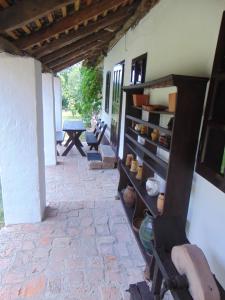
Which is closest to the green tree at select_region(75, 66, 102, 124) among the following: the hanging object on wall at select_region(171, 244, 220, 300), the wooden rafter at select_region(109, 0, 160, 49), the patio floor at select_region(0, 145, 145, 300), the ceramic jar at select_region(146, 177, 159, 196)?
the wooden rafter at select_region(109, 0, 160, 49)

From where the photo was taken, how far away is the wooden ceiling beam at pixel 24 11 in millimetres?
1368

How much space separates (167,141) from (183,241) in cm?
74

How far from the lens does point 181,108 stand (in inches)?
60.3

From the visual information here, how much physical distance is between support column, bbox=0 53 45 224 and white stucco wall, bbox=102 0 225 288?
130 centimetres

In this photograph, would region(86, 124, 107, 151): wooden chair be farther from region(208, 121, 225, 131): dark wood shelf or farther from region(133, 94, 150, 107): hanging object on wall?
region(208, 121, 225, 131): dark wood shelf

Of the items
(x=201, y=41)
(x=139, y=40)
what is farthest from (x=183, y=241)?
(x=139, y=40)

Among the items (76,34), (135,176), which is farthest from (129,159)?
(76,34)

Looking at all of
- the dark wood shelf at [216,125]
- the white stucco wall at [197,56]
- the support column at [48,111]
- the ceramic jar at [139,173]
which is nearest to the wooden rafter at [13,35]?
the white stucco wall at [197,56]

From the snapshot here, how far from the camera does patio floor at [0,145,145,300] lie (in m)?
1.81

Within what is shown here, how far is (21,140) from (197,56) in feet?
5.95

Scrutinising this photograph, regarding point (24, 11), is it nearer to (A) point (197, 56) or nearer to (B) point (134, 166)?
(A) point (197, 56)

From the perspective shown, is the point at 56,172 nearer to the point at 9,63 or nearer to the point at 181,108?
the point at 9,63

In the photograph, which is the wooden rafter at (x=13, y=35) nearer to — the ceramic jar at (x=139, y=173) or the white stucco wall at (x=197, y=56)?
the white stucco wall at (x=197, y=56)

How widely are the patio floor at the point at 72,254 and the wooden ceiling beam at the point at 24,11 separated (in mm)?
1841
